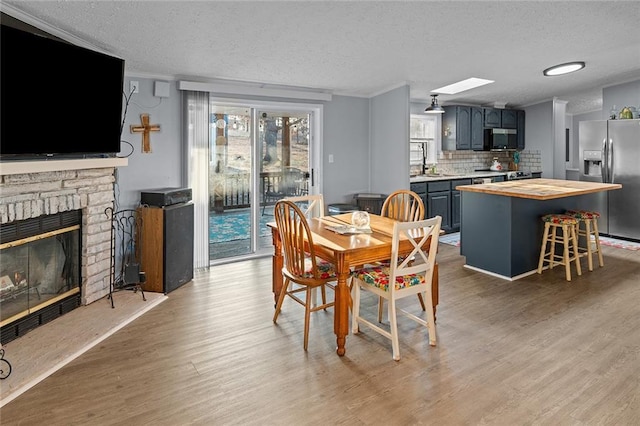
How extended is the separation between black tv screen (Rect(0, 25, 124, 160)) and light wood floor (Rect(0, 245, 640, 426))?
4.66ft

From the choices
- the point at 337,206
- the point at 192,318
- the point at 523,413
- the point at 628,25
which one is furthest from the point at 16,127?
the point at 628,25

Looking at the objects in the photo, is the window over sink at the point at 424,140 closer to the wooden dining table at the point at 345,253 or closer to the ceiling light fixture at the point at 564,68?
the ceiling light fixture at the point at 564,68

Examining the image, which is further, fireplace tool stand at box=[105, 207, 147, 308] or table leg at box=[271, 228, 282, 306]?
fireplace tool stand at box=[105, 207, 147, 308]

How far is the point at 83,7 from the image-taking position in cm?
281

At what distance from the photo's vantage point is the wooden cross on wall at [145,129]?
430 centimetres

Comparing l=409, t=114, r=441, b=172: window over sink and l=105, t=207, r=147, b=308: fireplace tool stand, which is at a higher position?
l=409, t=114, r=441, b=172: window over sink

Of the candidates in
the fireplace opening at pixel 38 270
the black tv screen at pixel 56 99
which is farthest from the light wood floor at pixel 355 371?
the black tv screen at pixel 56 99

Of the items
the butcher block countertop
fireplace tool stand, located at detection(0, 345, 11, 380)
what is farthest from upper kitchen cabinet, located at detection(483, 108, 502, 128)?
fireplace tool stand, located at detection(0, 345, 11, 380)

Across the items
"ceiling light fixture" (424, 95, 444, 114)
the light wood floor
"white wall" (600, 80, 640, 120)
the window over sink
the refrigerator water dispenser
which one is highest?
"white wall" (600, 80, 640, 120)

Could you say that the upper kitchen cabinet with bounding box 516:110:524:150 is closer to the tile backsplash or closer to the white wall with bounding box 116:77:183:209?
the tile backsplash

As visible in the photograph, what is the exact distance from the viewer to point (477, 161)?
7.96m

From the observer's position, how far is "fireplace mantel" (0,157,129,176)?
8.50 feet

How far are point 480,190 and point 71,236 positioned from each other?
3928 millimetres

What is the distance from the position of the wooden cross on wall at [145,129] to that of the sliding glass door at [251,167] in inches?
27.2
